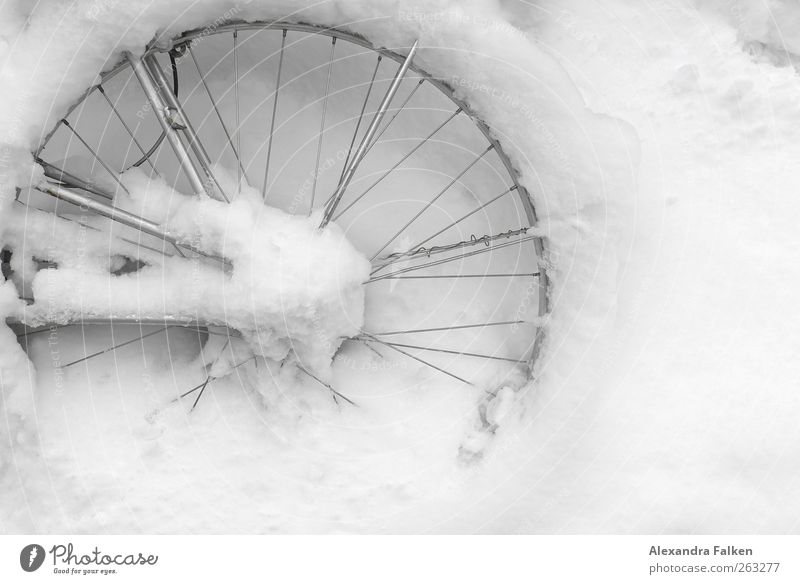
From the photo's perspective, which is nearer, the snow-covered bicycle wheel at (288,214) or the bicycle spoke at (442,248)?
the snow-covered bicycle wheel at (288,214)

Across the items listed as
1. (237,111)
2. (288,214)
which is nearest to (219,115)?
(237,111)

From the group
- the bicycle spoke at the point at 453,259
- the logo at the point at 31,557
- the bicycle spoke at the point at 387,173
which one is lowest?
the logo at the point at 31,557

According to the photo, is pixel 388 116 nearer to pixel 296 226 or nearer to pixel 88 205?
pixel 296 226

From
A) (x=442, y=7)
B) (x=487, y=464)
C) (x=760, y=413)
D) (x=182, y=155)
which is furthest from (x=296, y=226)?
(x=760, y=413)

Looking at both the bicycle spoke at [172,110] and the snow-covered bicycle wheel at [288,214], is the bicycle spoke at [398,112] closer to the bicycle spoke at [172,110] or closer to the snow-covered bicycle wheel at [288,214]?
the snow-covered bicycle wheel at [288,214]

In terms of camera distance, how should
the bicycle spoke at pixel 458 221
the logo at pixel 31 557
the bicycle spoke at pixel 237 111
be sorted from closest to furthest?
the logo at pixel 31 557 < the bicycle spoke at pixel 237 111 < the bicycle spoke at pixel 458 221

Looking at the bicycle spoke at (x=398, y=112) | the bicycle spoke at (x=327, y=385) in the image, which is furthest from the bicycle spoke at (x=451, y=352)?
the bicycle spoke at (x=398, y=112)

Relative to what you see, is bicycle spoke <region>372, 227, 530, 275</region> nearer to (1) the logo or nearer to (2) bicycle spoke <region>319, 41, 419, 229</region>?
(2) bicycle spoke <region>319, 41, 419, 229</region>

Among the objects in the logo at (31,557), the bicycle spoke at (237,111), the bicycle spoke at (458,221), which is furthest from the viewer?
the bicycle spoke at (458,221)
